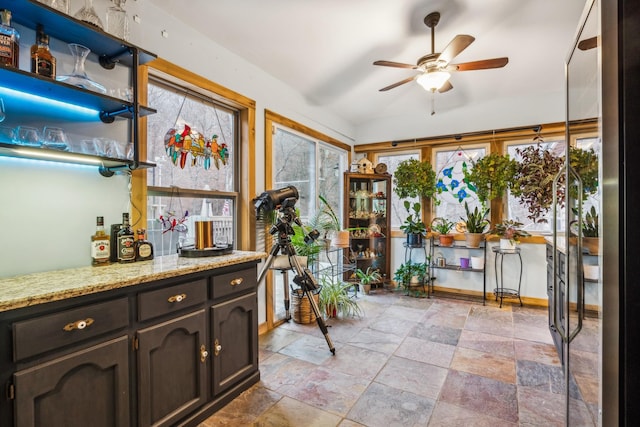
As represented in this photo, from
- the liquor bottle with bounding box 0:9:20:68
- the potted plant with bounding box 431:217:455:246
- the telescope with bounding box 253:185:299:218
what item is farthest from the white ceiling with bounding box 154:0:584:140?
the potted plant with bounding box 431:217:455:246

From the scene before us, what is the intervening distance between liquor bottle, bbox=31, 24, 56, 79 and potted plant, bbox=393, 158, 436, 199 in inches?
143

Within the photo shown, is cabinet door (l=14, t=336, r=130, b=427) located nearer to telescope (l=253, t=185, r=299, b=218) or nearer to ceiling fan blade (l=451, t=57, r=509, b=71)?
telescope (l=253, t=185, r=299, b=218)

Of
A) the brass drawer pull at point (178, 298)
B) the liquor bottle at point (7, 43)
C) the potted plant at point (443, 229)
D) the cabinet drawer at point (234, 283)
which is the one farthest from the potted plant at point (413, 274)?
the liquor bottle at point (7, 43)

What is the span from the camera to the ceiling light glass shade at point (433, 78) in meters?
2.47

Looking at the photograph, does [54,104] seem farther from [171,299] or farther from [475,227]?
[475,227]

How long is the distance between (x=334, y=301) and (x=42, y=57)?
2.84 metres

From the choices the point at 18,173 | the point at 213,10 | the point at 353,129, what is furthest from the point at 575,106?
the point at 353,129

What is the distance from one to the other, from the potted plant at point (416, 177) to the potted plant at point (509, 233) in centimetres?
91

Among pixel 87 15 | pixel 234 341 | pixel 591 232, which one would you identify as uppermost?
pixel 87 15

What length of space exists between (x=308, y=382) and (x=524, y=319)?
2500 mm

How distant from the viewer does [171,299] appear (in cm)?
157

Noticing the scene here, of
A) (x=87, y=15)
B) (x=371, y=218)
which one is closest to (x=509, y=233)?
(x=371, y=218)

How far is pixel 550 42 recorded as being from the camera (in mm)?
2818
